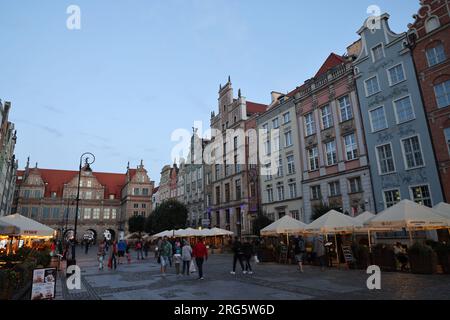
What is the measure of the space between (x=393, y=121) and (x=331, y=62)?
11058mm

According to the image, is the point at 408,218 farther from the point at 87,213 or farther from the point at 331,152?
the point at 87,213

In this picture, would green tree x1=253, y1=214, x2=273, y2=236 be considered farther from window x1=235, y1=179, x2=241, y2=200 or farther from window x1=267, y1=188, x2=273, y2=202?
window x1=235, y1=179, x2=241, y2=200

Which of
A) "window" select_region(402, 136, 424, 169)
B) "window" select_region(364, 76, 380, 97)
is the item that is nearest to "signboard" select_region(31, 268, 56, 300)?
"window" select_region(402, 136, 424, 169)

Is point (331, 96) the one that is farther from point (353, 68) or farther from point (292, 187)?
point (292, 187)

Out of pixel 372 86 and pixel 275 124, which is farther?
pixel 275 124

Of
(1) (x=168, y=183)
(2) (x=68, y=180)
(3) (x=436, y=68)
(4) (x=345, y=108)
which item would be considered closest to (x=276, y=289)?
(3) (x=436, y=68)

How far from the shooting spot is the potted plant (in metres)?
13.3

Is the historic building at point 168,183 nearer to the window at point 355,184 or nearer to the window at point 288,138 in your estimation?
the window at point 288,138

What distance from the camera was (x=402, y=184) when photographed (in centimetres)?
2200

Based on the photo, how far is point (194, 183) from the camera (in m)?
54.1

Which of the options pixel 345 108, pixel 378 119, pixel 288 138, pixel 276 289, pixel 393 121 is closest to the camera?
pixel 276 289

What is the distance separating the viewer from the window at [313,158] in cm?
2952
